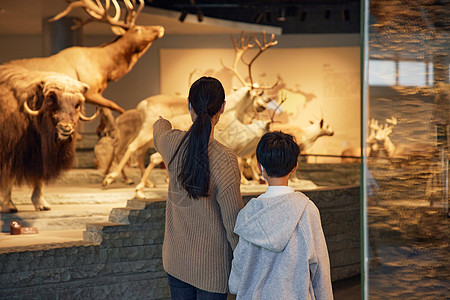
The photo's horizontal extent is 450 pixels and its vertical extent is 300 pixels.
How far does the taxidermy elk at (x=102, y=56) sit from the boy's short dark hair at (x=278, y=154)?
4.54m

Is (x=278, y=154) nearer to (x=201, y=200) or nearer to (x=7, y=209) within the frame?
(x=201, y=200)

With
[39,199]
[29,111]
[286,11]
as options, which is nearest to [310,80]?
[286,11]

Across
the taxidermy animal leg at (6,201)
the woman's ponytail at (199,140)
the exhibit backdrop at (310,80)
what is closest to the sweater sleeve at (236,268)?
the woman's ponytail at (199,140)

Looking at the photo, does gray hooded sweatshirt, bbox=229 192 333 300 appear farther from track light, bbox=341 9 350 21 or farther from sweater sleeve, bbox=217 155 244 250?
track light, bbox=341 9 350 21

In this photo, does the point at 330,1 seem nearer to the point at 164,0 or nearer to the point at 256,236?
the point at 164,0

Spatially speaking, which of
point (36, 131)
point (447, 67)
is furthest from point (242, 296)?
point (36, 131)

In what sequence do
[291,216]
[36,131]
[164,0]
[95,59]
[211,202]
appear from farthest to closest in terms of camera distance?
1. [164,0]
2. [95,59]
3. [36,131]
4. [211,202]
5. [291,216]

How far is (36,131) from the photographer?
5.23 m

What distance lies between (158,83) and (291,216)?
9576 millimetres

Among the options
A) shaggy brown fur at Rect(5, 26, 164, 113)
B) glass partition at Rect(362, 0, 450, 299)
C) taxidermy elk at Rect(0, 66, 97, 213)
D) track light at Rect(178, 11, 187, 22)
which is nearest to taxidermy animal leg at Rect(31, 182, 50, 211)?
taxidermy elk at Rect(0, 66, 97, 213)

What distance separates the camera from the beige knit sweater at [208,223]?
2035 millimetres

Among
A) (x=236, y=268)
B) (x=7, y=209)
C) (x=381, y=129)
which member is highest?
(x=381, y=129)

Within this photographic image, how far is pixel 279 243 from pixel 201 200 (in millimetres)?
324

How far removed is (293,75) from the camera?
11.3m
